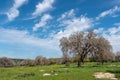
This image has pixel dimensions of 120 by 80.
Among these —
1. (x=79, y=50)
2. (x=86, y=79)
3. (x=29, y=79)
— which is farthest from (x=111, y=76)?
(x=79, y=50)

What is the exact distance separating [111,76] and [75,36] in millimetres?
36174

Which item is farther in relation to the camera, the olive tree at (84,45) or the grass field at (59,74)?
the olive tree at (84,45)

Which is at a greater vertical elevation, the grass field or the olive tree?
the olive tree

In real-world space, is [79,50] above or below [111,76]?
above

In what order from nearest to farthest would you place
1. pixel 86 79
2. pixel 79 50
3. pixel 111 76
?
pixel 86 79
pixel 111 76
pixel 79 50

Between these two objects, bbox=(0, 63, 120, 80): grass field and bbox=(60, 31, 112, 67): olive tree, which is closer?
bbox=(0, 63, 120, 80): grass field

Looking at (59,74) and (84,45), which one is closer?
(59,74)

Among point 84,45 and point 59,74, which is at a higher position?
point 84,45

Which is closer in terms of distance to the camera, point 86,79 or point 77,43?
point 86,79

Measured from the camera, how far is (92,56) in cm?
7994

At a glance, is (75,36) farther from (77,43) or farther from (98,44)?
(98,44)

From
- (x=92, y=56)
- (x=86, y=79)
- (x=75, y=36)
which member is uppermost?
(x=75, y=36)

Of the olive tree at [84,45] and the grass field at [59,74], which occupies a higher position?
the olive tree at [84,45]

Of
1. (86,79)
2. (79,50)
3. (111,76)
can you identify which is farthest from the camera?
(79,50)
